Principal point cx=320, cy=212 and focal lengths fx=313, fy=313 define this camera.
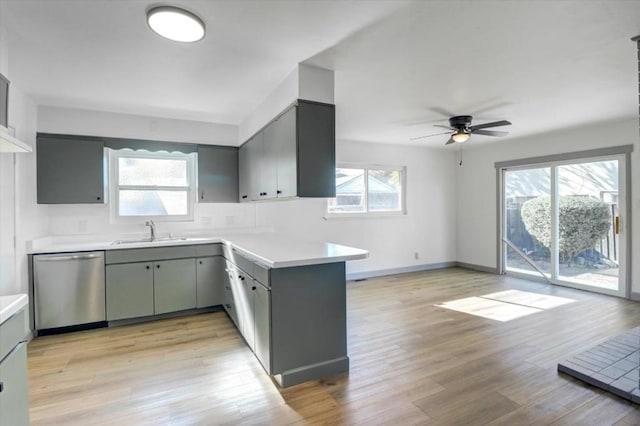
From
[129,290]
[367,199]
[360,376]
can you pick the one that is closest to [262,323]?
[360,376]

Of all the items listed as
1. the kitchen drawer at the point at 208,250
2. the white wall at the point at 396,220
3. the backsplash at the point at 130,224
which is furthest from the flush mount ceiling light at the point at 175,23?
the white wall at the point at 396,220

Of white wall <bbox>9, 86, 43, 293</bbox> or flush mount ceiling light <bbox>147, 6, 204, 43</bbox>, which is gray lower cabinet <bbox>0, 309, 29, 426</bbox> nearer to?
flush mount ceiling light <bbox>147, 6, 204, 43</bbox>

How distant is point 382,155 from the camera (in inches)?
225

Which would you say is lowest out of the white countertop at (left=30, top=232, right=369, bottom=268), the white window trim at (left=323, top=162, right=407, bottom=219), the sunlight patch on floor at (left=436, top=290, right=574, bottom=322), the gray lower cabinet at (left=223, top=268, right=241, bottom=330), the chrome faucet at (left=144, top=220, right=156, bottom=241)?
the sunlight patch on floor at (left=436, top=290, right=574, bottom=322)

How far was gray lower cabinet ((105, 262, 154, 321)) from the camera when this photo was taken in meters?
3.33

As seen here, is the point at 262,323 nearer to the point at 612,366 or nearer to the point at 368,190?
the point at 612,366

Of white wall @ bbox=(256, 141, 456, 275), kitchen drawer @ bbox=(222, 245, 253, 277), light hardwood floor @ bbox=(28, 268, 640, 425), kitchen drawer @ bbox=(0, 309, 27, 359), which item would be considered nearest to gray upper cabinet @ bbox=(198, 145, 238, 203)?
white wall @ bbox=(256, 141, 456, 275)

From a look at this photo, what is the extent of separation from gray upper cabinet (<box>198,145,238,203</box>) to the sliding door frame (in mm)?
4658

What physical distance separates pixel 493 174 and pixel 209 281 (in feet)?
17.1

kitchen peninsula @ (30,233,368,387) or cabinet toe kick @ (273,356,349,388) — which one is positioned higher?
A: kitchen peninsula @ (30,233,368,387)

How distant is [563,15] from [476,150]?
14.8ft

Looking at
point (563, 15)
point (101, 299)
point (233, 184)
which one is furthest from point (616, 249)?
point (101, 299)

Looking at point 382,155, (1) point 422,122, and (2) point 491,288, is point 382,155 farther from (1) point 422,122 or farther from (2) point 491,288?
(2) point 491,288

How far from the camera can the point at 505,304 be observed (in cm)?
400
